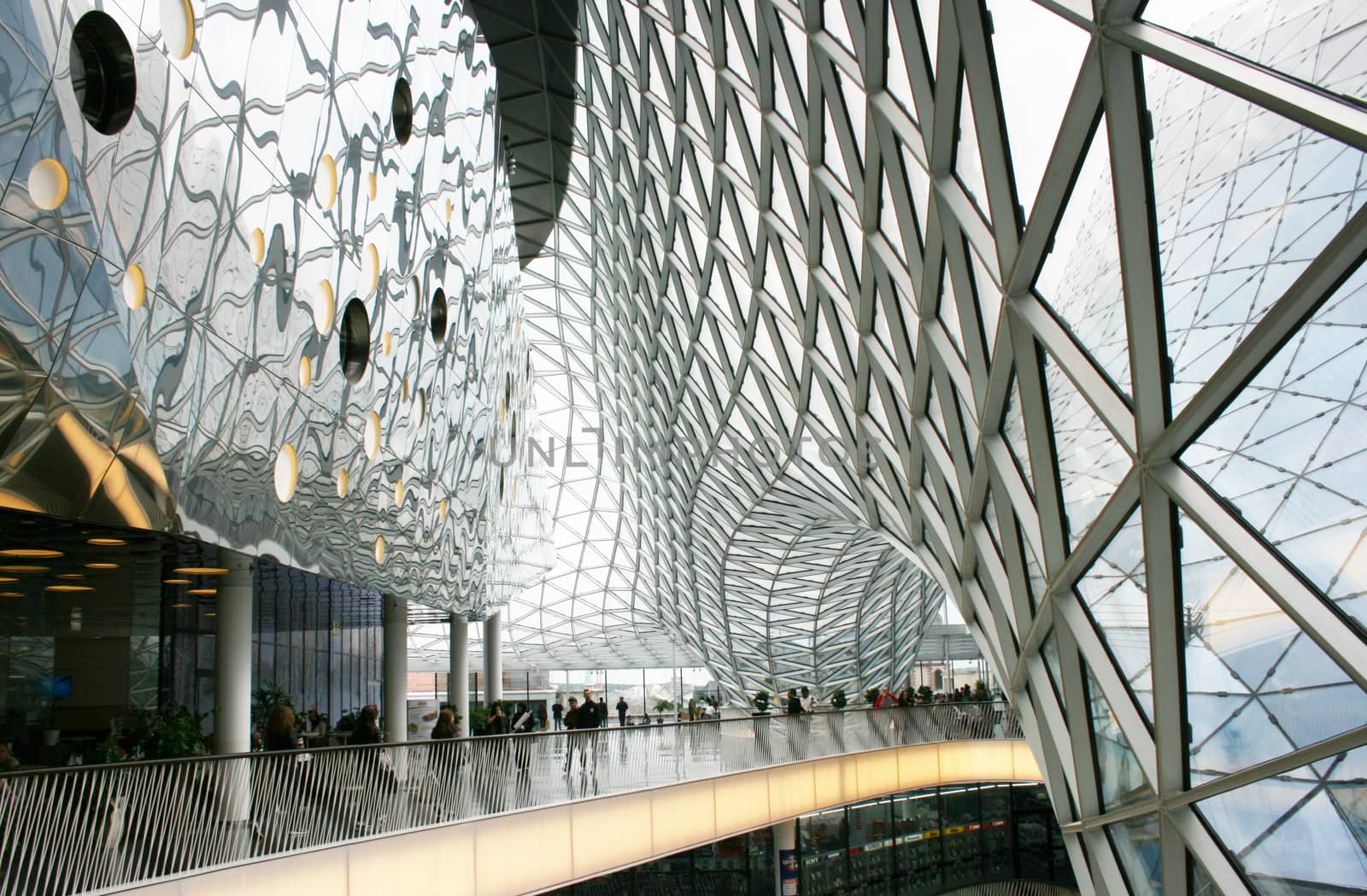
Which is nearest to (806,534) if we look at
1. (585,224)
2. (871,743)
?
(871,743)

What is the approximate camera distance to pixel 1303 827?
22.7 ft

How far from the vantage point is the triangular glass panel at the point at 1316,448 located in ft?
18.6

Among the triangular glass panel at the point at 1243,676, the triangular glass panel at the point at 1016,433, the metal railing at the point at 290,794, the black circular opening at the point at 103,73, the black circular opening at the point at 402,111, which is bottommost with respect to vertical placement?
the metal railing at the point at 290,794

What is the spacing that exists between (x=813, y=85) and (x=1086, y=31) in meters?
11.0

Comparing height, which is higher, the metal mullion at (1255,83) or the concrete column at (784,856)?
the metal mullion at (1255,83)

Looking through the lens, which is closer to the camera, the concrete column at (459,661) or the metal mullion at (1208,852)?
the metal mullion at (1208,852)

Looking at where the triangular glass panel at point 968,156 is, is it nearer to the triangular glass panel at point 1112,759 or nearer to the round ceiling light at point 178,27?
the triangular glass panel at point 1112,759

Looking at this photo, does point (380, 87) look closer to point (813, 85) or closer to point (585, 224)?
point (813, 85)

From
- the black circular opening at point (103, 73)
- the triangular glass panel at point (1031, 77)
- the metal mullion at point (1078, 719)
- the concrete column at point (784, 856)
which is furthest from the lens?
the concrete column at point (784, 856)

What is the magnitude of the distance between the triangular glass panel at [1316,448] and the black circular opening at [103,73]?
1014cm

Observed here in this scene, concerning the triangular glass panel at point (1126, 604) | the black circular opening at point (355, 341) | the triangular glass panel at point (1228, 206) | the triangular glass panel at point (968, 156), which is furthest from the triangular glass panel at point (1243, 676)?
the black circular opening at point (355, 341)

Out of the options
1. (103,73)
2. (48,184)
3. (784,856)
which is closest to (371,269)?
(103,73)

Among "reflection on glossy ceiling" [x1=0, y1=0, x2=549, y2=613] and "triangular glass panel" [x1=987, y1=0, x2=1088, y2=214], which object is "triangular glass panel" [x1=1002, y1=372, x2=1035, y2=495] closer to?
"triangular glass panel" [x1=987, y1=0, x2=1088, y2=214]

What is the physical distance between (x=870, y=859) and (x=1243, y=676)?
41.1 metres
